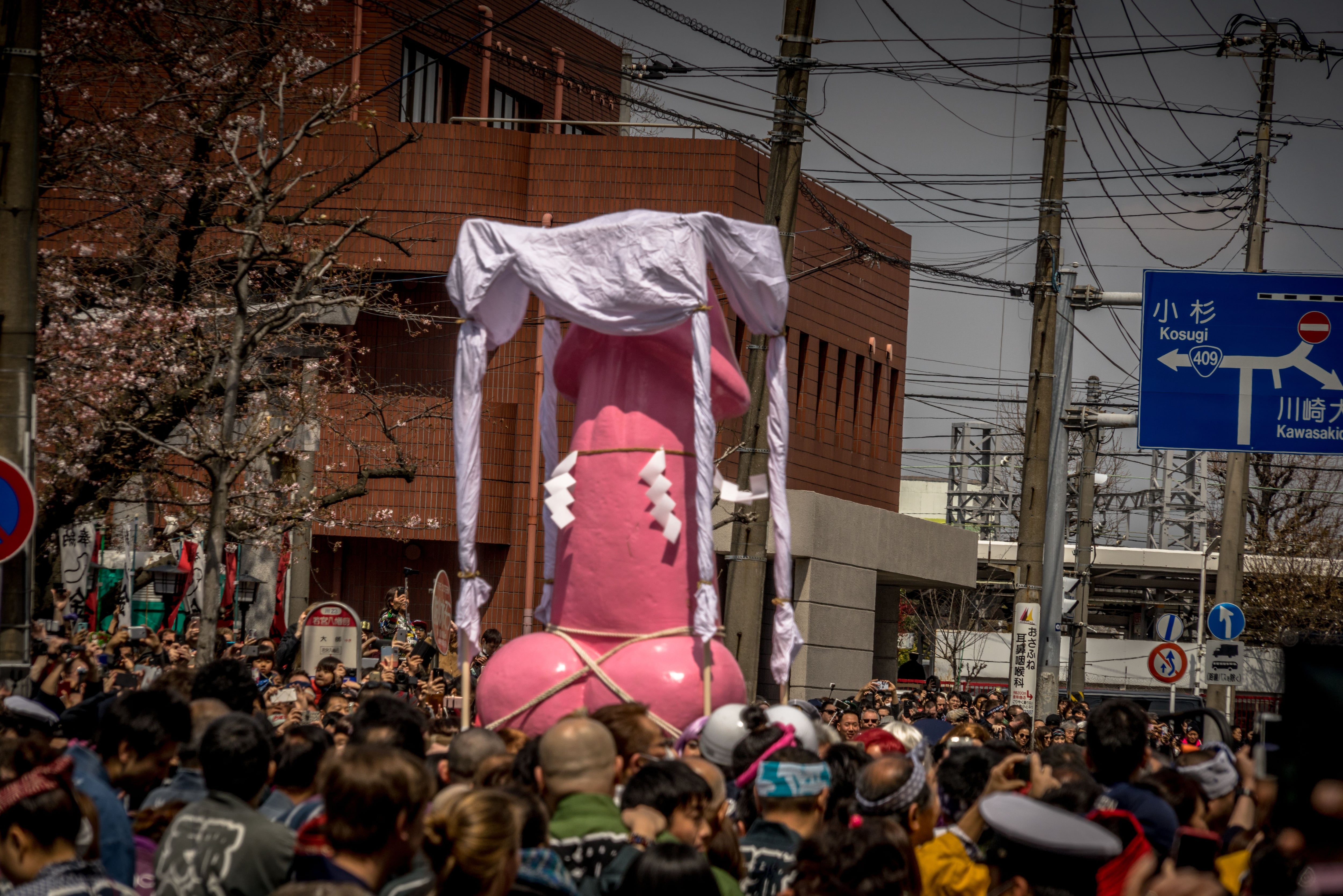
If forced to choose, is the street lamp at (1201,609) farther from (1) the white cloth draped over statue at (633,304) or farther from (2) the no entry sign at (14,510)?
(2) the no entry sign at (14,510)

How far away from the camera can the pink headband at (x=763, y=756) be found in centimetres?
625

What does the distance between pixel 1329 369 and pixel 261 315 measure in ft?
36.1

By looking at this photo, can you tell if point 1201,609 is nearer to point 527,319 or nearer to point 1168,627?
point 1168,627

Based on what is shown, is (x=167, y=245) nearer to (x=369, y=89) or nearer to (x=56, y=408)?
(x=56, y=408)

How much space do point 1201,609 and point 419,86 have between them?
24565 mm

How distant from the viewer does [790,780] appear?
5320mm

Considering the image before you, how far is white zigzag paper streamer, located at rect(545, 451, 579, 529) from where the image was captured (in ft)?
30.1

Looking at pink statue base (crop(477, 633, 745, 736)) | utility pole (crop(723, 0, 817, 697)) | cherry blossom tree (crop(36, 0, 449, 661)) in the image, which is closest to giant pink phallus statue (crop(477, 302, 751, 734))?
pink statue base (crop(477, 633, 745, 736))

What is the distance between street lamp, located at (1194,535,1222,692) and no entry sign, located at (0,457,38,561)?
89.2 ft

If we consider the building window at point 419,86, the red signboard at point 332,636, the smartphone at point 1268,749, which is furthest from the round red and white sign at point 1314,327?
the building window at point 419,86

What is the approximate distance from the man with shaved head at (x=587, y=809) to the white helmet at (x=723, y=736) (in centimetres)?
166

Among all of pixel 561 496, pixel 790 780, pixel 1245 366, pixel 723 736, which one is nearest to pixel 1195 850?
pixel 790 780

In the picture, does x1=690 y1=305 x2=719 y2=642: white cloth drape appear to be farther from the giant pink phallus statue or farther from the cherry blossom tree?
the cherry blossom tree

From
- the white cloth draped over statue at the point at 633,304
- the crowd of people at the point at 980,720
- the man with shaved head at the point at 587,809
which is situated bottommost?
the crowd of people at the point at 980,720
